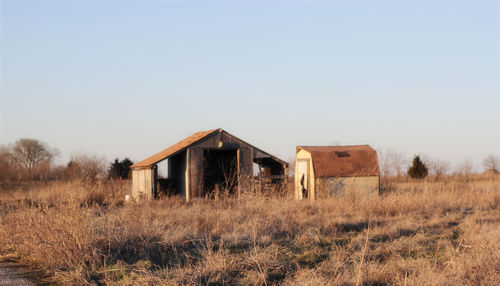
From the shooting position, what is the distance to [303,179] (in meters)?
22.5

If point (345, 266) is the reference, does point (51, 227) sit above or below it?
above

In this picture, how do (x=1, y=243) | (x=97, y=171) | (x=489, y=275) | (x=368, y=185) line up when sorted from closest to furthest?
(x=489, y=275), (x=1, y=243), (x=368, y=185), (x=97, y=171)

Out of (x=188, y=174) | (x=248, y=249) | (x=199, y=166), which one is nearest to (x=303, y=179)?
(x=199, y=166)

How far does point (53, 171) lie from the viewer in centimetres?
3731

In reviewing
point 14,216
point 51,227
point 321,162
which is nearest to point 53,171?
point 321,162

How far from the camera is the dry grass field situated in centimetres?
627

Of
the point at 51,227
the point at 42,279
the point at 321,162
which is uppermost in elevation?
the point at 321,162

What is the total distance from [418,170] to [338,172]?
69.3 ft

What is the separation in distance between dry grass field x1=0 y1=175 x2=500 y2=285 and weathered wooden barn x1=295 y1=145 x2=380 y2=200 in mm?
7534

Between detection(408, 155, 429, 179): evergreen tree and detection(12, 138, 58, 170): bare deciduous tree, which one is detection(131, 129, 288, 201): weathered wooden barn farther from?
detection(12, 138, 58, 170): bare deciduous tree

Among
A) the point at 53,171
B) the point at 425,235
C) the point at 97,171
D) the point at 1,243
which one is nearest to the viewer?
the point at 1,243

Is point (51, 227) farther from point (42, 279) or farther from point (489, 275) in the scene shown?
point (489, 275)

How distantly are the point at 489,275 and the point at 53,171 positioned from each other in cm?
3630

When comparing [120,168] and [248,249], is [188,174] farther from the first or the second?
[120,168]
